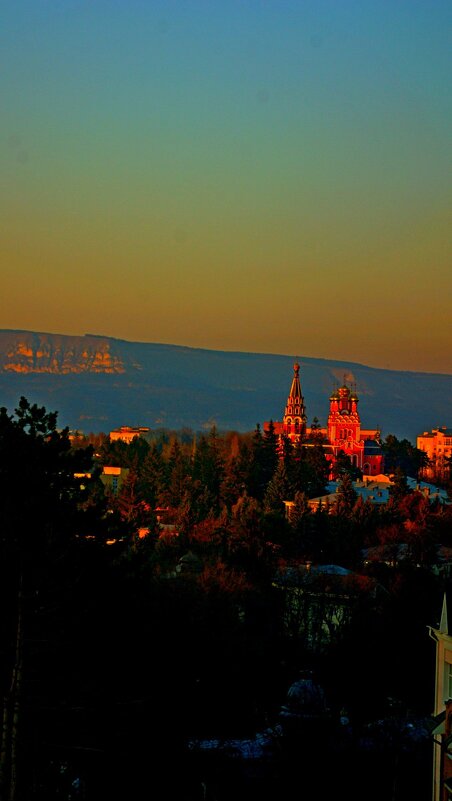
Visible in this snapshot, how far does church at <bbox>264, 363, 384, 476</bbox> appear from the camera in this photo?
7912 cm

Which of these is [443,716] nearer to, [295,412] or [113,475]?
[113,475]

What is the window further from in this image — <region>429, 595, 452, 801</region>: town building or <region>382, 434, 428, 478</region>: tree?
<region>382, 434, 428, 478</region>: tree

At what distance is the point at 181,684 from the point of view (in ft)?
71.9

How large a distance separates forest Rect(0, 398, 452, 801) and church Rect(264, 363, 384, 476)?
3942 cm

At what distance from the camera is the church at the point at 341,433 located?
79125mm

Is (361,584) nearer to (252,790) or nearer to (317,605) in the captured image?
(317,605)

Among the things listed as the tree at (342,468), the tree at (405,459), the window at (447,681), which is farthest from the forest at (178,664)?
the tree at (405,459)

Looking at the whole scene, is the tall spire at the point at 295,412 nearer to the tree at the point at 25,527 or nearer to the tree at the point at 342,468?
the tree at the point at 342,468

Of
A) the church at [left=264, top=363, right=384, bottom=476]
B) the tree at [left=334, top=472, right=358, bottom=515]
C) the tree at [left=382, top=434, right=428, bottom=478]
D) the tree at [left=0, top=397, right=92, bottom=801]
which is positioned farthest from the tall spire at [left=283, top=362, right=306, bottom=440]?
the tree at [left=0, top=397, right=92, bottom=801]

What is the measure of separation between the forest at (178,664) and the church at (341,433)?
39419mm

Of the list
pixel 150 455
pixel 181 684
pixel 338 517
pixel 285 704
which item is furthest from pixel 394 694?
pixel 150 455

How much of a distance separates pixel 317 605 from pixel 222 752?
15498mm

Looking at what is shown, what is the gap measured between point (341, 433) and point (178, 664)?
61.2 m

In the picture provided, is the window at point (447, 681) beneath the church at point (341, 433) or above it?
beneath
